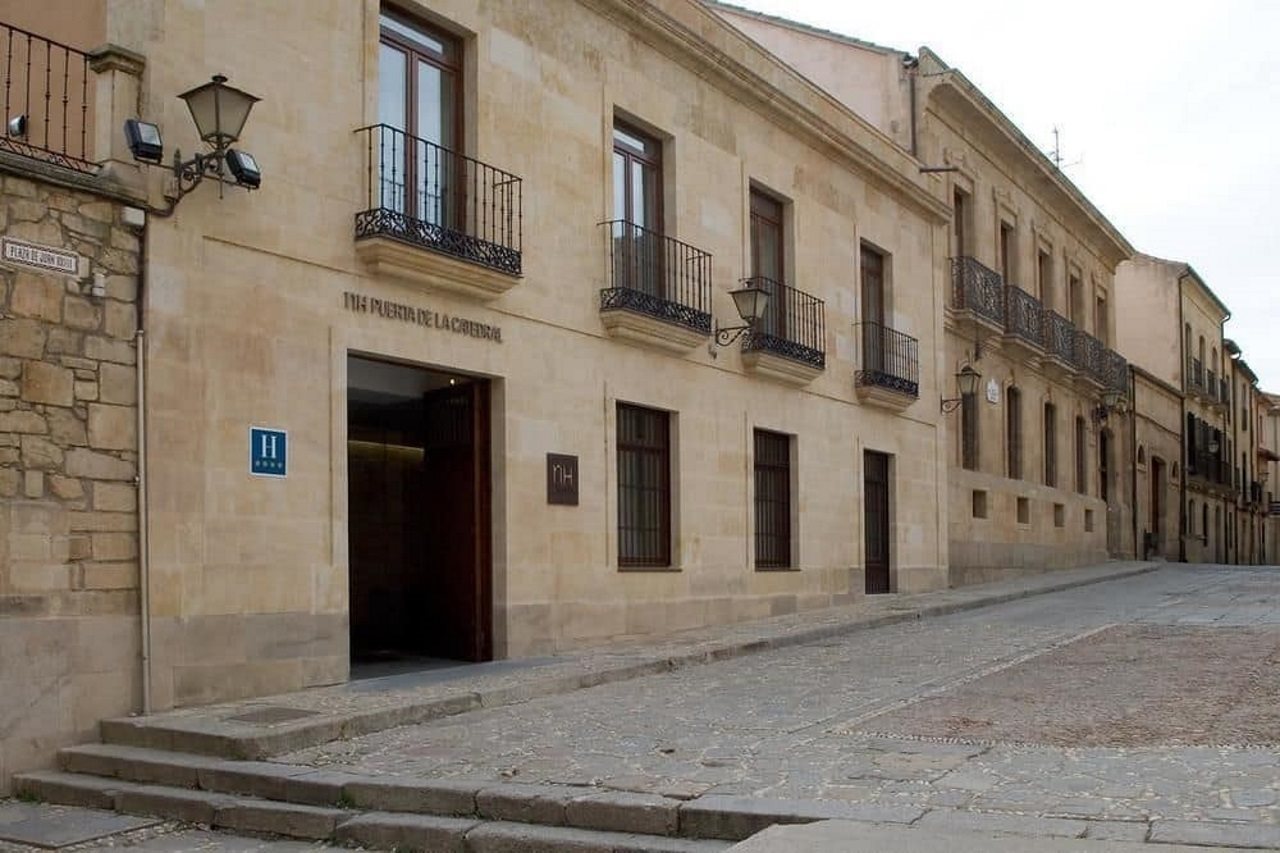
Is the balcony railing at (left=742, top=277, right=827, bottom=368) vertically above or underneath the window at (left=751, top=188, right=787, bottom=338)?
underneath

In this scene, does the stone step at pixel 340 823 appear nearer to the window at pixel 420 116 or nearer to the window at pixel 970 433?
the window at pixel 420 116

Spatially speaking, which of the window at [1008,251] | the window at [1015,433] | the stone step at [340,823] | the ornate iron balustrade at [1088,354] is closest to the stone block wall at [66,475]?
the stone step at [340,823]

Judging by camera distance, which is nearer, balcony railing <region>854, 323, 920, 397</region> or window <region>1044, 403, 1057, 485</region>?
balcony railing <region>854, 323, 920, 397</region>

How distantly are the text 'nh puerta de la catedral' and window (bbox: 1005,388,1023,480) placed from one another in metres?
16.0

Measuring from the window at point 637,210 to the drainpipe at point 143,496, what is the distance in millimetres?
5726

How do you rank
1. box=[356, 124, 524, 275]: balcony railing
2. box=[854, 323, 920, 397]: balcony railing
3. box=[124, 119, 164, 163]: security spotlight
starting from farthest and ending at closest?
box=[854, 323, 920, 397]: balcony railing
box=[356, 124, 524, 275]: balcony railing
box=[124, 119, 164, 163]: security spotlight

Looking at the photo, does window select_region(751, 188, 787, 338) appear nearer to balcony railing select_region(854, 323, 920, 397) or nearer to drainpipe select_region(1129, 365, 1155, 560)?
balcony railing select_region(854, 323, 920, 397)

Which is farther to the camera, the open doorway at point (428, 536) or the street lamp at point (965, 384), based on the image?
the street lamp at point (965, 384)

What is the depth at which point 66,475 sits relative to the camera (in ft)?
26.9

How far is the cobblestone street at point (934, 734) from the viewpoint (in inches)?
244

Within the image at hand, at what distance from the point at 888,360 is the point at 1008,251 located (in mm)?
8122

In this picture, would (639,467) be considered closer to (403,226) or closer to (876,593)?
(403,226)

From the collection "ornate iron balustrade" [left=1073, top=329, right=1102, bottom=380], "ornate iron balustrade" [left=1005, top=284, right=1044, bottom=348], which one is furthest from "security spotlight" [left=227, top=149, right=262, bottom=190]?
"ornate iron balustrade" [left=1073, top=329, right=1102, bottom=380]

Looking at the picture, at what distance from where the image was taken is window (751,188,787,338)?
16.4 meters
